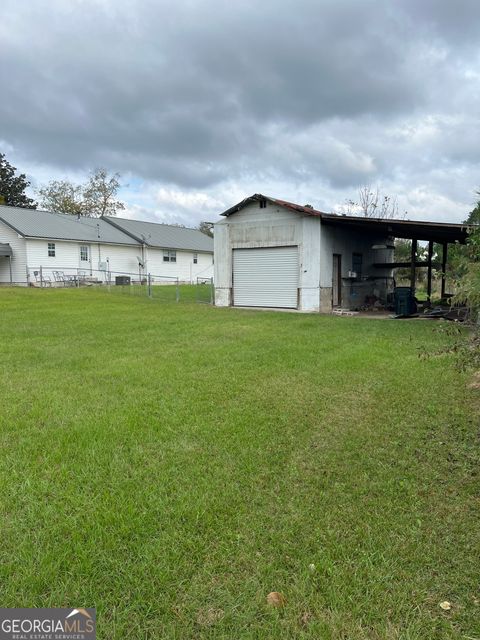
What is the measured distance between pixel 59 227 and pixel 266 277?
1874 cm

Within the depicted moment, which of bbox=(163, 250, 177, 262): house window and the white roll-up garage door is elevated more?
bbox=(163, 250, 177, 262): house window

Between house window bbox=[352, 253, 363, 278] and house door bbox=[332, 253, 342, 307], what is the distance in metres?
1.25

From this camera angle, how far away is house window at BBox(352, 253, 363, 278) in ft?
56.0

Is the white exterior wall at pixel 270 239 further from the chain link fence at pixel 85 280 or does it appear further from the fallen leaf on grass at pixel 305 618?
the fallen leaf on grass at pixel 305 618

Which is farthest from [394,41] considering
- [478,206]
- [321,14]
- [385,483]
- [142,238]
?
[142,238]

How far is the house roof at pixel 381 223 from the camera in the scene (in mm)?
12266

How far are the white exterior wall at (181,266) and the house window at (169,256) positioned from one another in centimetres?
24

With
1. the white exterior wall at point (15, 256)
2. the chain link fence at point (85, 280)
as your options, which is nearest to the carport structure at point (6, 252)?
the white exterior wall at point (15, 256)

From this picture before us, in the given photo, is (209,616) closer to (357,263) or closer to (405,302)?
(405,302)

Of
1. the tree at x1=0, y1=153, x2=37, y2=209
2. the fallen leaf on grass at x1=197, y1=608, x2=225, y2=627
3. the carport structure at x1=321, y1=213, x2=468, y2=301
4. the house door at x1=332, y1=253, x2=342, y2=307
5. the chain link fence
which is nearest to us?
the fallen leaf on grass at x1=197, y1=608, x2=225, y2=627

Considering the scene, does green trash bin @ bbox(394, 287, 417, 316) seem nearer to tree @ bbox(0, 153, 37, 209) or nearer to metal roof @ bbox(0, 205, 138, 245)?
metal roof @ bbox(0, 205, 138, 245)

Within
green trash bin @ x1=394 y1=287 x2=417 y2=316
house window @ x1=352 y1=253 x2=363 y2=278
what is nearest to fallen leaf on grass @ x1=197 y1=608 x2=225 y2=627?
green trash bin @ x1=394 y1=287 x2=417 y2=316

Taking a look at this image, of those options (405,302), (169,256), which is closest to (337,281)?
(405,302)

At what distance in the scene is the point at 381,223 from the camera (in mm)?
13586
